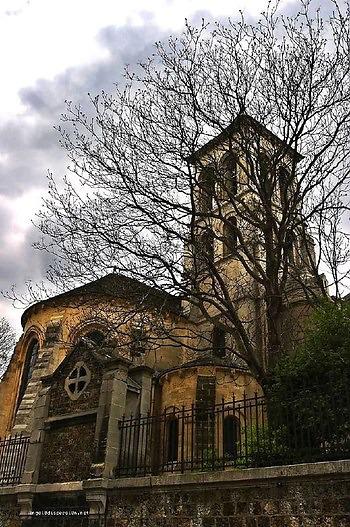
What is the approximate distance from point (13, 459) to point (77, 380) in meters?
2.80

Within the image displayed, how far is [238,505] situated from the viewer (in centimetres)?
698

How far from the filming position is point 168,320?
2300 centimetres

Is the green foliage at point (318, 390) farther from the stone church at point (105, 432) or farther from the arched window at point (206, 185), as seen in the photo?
the arched window at point (206, 185)

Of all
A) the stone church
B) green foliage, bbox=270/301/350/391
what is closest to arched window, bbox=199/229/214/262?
the stone church

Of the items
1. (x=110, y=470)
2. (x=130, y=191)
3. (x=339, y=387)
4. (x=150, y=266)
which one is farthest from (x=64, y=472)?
(x=130, y=191)

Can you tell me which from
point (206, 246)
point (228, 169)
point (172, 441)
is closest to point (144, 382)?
point (172, 441)

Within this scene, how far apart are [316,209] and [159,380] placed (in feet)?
27.5

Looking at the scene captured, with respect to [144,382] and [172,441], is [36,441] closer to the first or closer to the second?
[144,382]

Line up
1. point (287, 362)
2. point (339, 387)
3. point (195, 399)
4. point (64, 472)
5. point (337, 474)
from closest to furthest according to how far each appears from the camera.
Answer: point (337, 474) → point (339, 387) → point (287, 362) → point (64, 472) → point (195, 399)

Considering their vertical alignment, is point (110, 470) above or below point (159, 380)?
below

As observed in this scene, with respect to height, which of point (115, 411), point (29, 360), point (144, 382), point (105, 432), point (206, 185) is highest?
point (206, 185)

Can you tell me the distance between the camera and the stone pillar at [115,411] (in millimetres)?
9188

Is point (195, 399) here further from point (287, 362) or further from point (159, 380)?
point (287, 362)

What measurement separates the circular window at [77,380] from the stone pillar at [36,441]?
0.75 meters
